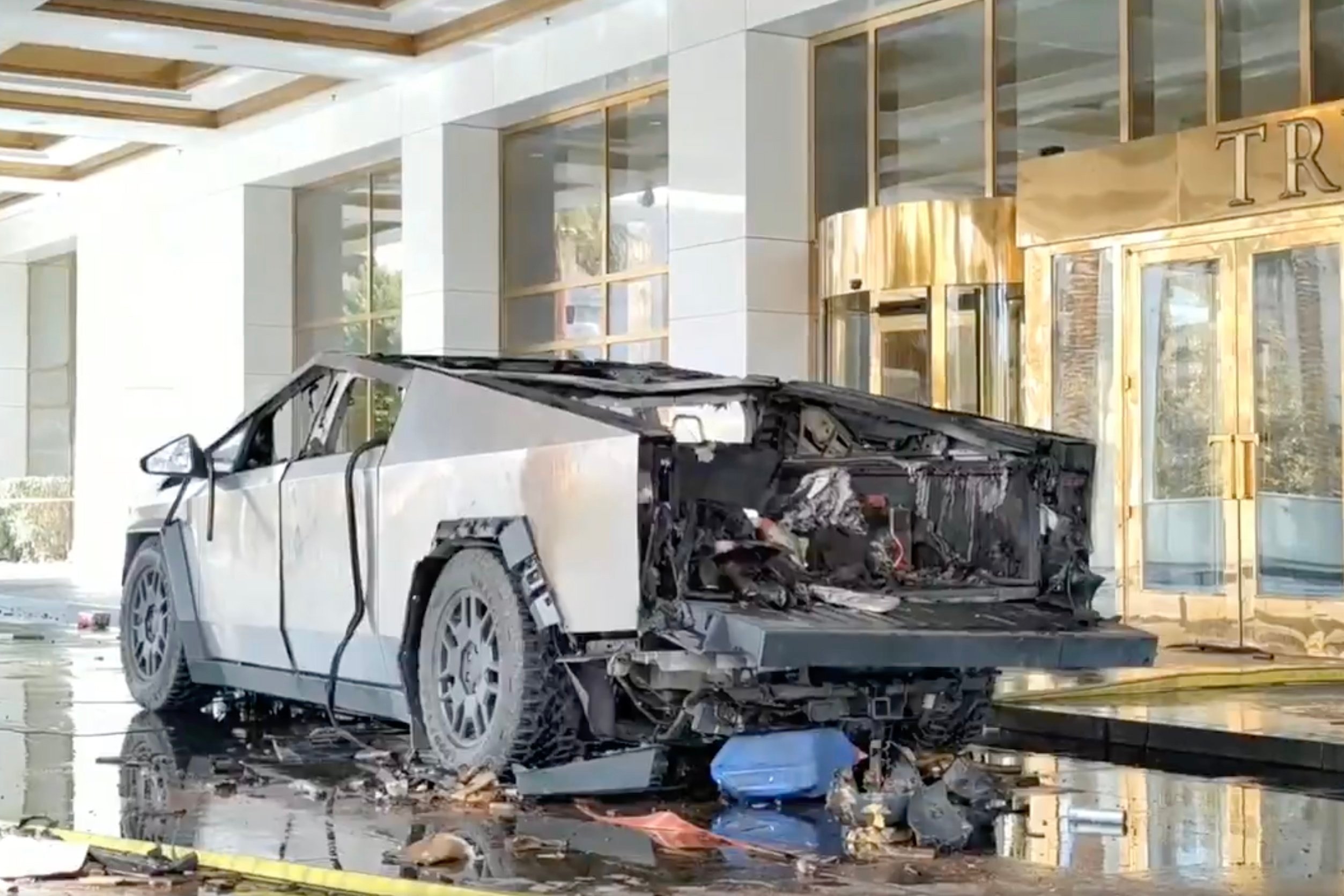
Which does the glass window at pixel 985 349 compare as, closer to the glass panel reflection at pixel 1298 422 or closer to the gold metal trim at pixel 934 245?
the gold metal trim at pixel 934 245

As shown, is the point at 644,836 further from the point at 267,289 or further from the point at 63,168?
the point at 63,168

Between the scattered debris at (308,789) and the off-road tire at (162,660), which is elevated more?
the off-road tire at (162,660)

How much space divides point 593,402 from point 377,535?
1176 mm

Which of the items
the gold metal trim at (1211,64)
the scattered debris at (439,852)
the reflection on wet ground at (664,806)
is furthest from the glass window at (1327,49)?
the scattered debris at (439,852)

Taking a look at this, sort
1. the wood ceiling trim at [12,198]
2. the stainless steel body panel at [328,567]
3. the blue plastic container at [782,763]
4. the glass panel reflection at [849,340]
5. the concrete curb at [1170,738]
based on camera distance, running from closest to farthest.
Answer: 1. the blue plastic container at [782,763]
2. the stainless steel body panel at [328,567]
3. the concrete curb at [1170,738]
4. the glass panel reflection at [849,340]
5. the wood ceiling trim at [12,198]

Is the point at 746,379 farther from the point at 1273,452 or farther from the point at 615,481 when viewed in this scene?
the point at 1273,452

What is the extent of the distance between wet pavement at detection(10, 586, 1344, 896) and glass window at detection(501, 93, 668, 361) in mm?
10246

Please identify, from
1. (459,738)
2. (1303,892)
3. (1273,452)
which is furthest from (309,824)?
(1273,452)

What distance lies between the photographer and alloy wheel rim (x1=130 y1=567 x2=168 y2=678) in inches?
364

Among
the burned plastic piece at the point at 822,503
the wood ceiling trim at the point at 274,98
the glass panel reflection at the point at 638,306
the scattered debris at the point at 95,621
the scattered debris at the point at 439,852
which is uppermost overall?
the wood ceiling trim at the point at 274,98

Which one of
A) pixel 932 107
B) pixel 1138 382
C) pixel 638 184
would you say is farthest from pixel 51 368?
pixel 1138 382

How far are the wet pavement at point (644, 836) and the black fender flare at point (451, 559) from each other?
49 cm

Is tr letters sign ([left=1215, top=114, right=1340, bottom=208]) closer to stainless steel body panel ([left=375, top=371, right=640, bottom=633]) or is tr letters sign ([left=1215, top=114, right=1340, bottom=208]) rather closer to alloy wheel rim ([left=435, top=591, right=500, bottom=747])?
stainless steel body panel ([left=375, top=371, right=640, bottom=633])

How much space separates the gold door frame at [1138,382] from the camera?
11.9 meters
